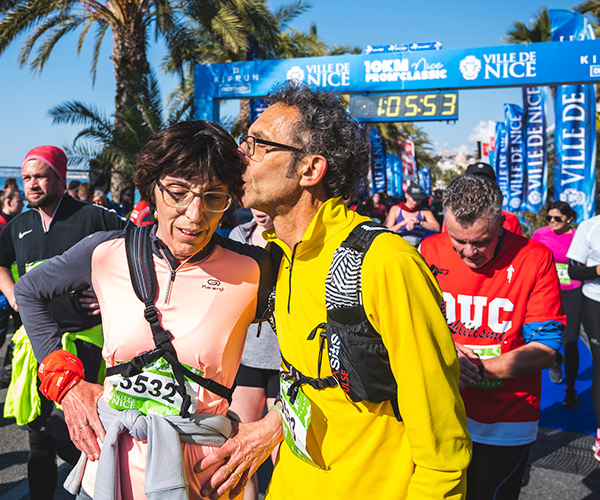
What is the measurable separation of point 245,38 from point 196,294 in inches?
447

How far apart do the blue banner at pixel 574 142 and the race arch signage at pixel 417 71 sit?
1.86 meters

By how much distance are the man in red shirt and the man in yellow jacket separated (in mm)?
702

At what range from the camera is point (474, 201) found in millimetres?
2285

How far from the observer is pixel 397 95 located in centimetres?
927

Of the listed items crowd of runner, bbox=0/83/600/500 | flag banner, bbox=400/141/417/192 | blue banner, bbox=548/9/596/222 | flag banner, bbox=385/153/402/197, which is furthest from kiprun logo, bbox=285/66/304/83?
flag banner, bbox=385/153/402/197

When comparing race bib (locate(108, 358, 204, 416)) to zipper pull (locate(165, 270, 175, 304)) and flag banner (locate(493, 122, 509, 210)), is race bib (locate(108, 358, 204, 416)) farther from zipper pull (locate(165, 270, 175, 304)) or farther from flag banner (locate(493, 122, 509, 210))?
flag banner (locate(493, 122, 509, 210))

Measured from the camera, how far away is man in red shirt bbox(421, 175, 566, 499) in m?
2.29

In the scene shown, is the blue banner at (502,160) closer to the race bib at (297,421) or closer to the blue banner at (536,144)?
the blue banner at (536,144)

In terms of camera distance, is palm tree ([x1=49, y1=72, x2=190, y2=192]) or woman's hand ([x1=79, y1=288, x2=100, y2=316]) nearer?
woman's hand ([x1=79, y1=288, x2=100, y2=316])

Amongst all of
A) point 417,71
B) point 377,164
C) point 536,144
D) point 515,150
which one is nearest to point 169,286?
point 417,71

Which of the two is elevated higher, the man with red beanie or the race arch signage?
the race arch signage

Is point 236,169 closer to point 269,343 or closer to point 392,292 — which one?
point 392,292

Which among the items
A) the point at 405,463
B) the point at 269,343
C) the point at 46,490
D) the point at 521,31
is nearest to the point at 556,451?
the point at 269,343

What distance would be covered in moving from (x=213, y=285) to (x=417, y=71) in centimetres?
840
